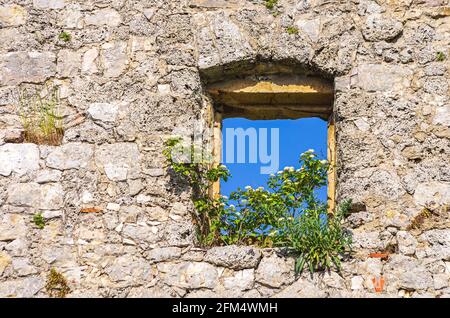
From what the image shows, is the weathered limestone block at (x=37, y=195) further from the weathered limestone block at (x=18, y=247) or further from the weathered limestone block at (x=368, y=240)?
the weathered limestone block at (x=368, y=240)

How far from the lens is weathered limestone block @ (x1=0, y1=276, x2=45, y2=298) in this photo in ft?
16.5

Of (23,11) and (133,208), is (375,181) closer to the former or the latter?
(133,208)

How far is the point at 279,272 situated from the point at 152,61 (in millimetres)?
→ 1842

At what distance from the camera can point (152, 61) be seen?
559 centimetres

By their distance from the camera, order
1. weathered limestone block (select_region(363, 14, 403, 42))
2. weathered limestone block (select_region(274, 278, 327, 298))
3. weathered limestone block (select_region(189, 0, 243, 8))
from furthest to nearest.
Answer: weathered limestone block (select_region(189, 0, 243, 8)) < weathered limestone block (select_region(363, 14, 403, 42)) < weathered limestone block (select_region(274, 278, 327, 298))

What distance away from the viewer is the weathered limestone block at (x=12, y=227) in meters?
5.22

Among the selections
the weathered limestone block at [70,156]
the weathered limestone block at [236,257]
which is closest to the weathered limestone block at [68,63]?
the weathered limestone block at [70,156]

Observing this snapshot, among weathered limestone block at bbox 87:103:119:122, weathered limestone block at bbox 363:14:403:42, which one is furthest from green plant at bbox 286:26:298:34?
weathered limestone block at bbox 87:103:119:122

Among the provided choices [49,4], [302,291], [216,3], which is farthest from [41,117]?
[302,291]

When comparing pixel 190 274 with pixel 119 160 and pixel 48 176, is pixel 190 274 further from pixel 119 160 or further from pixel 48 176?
pixel 48 176

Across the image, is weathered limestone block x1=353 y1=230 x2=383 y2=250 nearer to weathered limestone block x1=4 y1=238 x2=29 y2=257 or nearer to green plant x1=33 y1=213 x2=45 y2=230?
green plant x1=33 y1=213 x2=45 y2=230

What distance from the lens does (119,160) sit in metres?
5.38

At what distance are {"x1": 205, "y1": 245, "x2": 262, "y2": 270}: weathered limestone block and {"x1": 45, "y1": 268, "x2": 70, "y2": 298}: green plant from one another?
38.0 inches

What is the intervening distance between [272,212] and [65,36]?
82.2 inches
